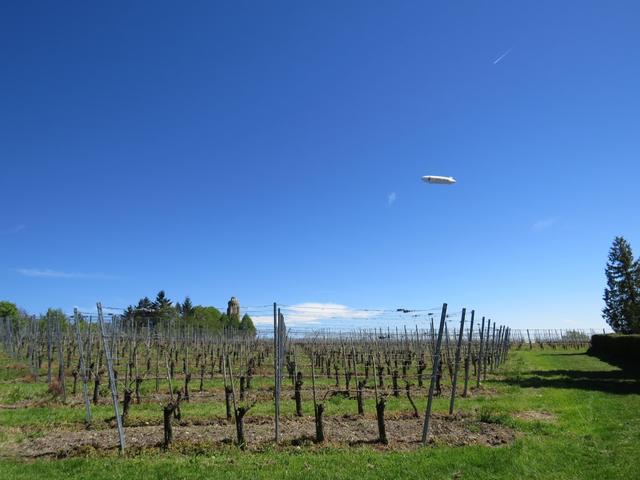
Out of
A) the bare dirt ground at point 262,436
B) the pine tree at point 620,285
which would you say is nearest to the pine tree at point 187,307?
the pine tree at point 620,285

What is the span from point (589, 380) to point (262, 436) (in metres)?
16.7

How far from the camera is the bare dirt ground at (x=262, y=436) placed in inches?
341

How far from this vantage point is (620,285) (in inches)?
2028

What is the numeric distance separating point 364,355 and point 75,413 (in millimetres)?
16117

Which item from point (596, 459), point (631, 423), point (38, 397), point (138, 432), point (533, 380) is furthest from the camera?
point (533, 380)

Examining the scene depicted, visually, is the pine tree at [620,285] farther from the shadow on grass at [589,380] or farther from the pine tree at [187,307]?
the pine tree at [187,307]

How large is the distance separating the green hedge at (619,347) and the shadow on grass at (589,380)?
146 inches

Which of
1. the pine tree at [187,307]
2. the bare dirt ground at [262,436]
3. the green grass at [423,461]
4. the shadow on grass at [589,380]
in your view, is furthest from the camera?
the pine tree at [187,307]

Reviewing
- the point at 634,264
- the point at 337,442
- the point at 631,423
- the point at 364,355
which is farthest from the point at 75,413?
the point at 634,264

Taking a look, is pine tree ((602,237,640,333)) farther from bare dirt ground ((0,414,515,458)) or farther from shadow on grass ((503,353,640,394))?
bare dirt ground ((0,414,515,458))

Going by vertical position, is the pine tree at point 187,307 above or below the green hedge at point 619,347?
above

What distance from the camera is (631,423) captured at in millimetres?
11148

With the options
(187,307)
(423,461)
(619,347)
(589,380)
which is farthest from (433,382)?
A: (187,307)

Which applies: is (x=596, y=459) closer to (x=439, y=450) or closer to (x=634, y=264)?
(x=439, y=450)
